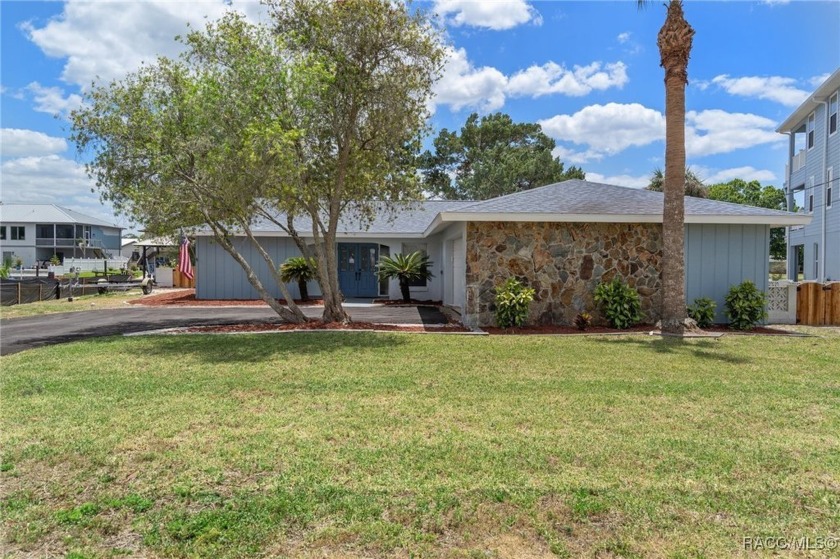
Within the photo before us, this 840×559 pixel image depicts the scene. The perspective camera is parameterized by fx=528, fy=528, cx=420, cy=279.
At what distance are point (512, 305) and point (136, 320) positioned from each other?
953 centimetres

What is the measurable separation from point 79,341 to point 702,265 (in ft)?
43.5

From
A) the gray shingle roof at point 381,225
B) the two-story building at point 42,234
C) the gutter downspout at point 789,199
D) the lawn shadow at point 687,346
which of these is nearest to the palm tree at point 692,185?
the gutter downspout at point 789,199

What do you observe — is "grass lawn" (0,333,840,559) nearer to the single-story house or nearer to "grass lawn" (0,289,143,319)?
the single-story house

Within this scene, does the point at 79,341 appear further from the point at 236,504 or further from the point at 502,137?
the point at 502,137

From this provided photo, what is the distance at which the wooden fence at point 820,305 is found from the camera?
12789 mm

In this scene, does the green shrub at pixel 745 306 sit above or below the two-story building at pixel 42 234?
below

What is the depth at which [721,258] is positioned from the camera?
1234 cm

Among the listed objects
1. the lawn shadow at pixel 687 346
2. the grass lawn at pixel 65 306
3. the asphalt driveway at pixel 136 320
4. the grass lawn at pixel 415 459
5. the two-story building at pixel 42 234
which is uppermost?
the two-story building at pixel 42 234

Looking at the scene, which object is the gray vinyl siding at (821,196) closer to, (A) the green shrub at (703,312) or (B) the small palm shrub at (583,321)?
(A) the green shrub at (703,312)

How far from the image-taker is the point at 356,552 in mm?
2869

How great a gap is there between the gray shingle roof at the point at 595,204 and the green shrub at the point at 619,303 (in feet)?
5.39

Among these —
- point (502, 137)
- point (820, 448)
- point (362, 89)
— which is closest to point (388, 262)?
point (362, 89)

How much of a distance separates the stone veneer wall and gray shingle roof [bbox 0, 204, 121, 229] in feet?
165

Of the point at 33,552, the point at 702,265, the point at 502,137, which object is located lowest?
the point at 33,552
